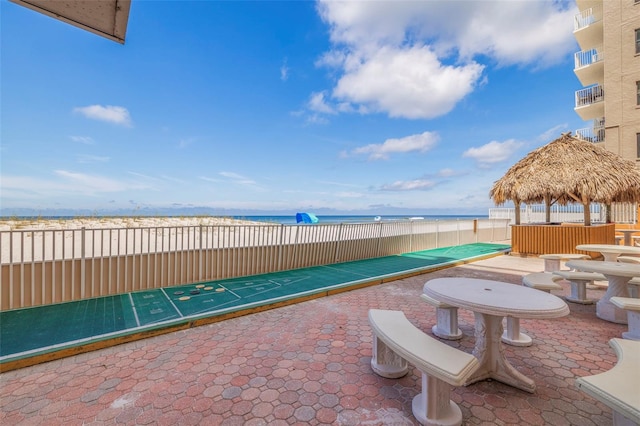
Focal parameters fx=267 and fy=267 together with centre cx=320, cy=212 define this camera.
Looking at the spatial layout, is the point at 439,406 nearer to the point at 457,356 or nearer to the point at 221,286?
the point at 457,356

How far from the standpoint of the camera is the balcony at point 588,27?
667 inches

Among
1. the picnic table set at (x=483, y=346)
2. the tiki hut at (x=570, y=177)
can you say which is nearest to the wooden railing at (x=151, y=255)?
the picnic table set at (x=483, y=346)

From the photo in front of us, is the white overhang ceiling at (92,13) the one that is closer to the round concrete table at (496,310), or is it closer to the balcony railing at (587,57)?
the round concrete table at (496,310)

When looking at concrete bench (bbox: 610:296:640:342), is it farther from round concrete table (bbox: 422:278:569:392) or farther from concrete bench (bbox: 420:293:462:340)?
concrete bench (bbox: 420:293:462:340)

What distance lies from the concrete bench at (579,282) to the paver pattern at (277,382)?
34.2 inches

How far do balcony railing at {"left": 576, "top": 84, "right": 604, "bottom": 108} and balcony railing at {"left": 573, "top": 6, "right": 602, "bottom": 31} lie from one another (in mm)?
4031

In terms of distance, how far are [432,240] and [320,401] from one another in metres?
10.1

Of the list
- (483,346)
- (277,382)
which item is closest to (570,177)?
(483,346)

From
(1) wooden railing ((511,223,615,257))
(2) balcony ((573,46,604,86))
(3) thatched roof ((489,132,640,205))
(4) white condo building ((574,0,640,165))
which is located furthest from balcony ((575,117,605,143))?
(1) wooden railing ((511,223,615,257))

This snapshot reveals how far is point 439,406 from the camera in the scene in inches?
78.4

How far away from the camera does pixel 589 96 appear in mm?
17031

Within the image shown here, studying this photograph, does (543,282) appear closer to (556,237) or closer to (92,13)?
(92,13)

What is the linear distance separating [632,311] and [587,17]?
948 inches

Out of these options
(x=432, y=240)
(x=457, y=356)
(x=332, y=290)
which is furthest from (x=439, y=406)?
(x=432, y=240)
